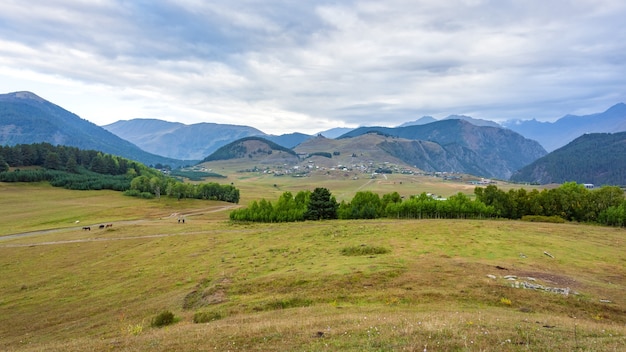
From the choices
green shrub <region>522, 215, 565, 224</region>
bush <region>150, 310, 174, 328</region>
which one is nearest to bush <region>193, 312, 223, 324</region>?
bush <region>150, 310, 174, 328</region>

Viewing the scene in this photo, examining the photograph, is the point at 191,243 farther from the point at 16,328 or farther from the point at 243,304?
the point at 243,304

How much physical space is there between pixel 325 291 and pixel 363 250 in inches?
688

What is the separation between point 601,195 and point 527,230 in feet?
148

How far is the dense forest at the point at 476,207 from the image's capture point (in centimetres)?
8969

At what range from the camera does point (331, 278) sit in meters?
32.6

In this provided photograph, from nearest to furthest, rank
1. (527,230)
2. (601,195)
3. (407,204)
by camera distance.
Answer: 1. (527,230)
2. (601,195)
3. (407,204)

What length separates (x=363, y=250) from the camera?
150 feet

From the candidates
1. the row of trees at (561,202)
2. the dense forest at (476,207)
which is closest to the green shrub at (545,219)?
the dense forest at (476,207)

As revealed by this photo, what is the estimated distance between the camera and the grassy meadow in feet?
57.0

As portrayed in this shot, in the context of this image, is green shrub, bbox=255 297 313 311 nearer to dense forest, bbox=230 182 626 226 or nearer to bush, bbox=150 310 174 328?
bush, bbox=150 310 174 328

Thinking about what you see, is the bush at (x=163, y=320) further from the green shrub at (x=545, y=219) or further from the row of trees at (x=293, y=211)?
the green shrub at (x=545, y=219)

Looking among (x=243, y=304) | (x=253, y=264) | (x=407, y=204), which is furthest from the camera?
(x=407, y=204)

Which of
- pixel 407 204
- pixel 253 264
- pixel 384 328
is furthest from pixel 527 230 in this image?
pixel 384 328

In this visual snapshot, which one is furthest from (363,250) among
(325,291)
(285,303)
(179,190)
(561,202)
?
(179,190)
